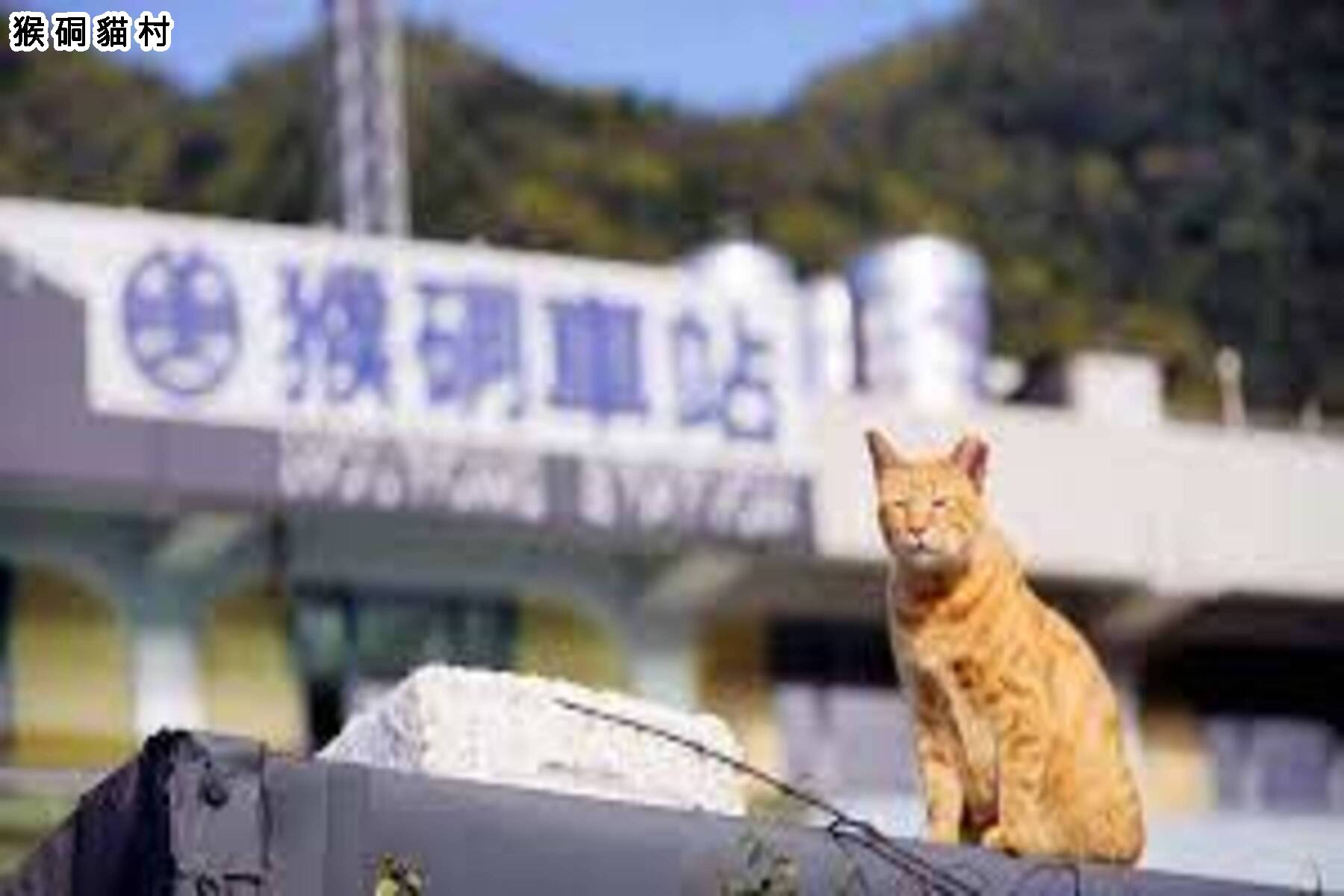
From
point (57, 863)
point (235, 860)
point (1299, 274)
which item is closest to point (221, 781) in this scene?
point (235, 860)

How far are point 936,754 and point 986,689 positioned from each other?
237mm

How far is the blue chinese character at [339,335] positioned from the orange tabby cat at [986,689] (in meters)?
15.8

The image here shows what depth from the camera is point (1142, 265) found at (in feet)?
173

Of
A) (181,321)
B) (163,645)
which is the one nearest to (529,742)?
(181,321)

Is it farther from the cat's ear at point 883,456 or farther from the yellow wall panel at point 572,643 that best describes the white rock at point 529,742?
the yellow wall panel at point 572,643

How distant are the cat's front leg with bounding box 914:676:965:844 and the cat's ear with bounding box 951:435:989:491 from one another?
1.92ft

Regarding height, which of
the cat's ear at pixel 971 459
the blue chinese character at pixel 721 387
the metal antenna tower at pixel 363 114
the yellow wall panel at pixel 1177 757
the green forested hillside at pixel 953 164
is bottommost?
the yellow wall panel at pixel 1177 757

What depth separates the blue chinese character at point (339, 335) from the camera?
82.7 feet

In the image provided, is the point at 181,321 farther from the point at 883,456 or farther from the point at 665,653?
the point at 883,456

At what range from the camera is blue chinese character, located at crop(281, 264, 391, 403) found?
2520 centimetres

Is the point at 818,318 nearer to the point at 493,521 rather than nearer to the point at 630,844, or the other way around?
the point at 493,521

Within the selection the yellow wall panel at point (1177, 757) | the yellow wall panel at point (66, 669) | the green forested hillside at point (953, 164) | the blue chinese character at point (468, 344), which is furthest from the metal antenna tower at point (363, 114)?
the green forested hillside at point (953, 164)

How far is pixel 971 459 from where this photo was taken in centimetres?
982

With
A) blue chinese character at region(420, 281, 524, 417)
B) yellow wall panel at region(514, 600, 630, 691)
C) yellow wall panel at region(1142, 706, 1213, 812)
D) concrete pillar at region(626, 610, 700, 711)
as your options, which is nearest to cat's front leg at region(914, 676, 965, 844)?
blue chinese character at region(420, 281, 524, 417)
